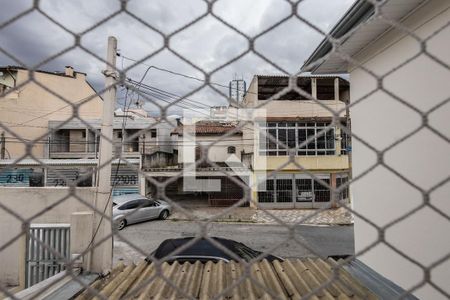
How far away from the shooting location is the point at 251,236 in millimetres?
6500

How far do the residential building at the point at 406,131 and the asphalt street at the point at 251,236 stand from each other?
12.0 ft

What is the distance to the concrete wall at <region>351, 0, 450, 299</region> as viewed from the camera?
3.80 ft

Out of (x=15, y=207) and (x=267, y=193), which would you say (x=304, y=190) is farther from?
(x=15, y=207)

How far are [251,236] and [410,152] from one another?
→ 5.46 metres

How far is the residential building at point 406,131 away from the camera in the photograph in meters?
1.15

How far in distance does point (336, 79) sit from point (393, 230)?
8833 mm

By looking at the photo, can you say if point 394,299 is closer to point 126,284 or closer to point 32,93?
point 126,284

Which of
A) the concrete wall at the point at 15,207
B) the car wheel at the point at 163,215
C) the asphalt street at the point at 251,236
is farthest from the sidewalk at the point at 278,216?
the concrete wall at the point at 15,207

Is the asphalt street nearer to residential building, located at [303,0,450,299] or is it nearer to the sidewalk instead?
the sidewalk

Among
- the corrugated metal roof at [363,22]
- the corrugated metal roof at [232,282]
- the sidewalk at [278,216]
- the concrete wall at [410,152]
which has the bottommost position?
the sidewalk at [278,216]

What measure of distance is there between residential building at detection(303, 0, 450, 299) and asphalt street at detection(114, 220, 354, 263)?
3.67 meters

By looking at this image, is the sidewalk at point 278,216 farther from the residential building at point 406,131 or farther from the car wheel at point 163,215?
the residential building at point 406,131

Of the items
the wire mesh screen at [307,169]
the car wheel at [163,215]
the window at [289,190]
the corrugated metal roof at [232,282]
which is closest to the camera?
the wire mesh screen at [307,169]

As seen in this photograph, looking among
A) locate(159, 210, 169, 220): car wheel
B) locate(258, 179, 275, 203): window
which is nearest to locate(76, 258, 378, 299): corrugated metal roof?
locate(159, 210, 169, 220): car wheel
